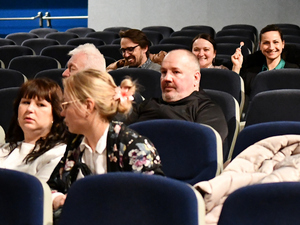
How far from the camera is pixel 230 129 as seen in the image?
334 cm

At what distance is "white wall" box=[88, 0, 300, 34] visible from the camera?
9805 millimetres

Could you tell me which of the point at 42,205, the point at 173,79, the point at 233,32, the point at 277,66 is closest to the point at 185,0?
the point at 233,32

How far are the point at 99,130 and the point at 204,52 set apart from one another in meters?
2.56

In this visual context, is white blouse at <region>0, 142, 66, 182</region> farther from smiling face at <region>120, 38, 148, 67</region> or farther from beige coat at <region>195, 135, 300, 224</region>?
smiling face at <region>120, 38, 148, 67</region>

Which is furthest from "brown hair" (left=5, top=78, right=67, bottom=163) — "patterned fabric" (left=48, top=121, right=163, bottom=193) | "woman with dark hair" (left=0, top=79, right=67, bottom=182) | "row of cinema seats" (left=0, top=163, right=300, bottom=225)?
"row of cinema seats" (left=0, top=163, right=300, bottom=225)

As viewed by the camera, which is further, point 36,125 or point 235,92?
point 235,92

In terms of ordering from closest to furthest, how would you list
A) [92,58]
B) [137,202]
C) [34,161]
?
1. [137,202]
2. [34,161]
3. [92,58]

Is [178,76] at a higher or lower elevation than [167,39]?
higher

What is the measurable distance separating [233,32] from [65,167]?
6154mm

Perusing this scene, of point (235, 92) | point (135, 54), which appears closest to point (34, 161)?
point (235, 92)

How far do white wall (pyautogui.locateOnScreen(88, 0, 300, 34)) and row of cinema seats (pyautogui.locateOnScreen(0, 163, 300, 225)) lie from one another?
27.5ft

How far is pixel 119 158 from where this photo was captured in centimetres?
216

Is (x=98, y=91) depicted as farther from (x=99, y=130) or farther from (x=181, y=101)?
(x=181, y=101)

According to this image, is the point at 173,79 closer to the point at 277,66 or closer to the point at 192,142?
the point at 192,142
